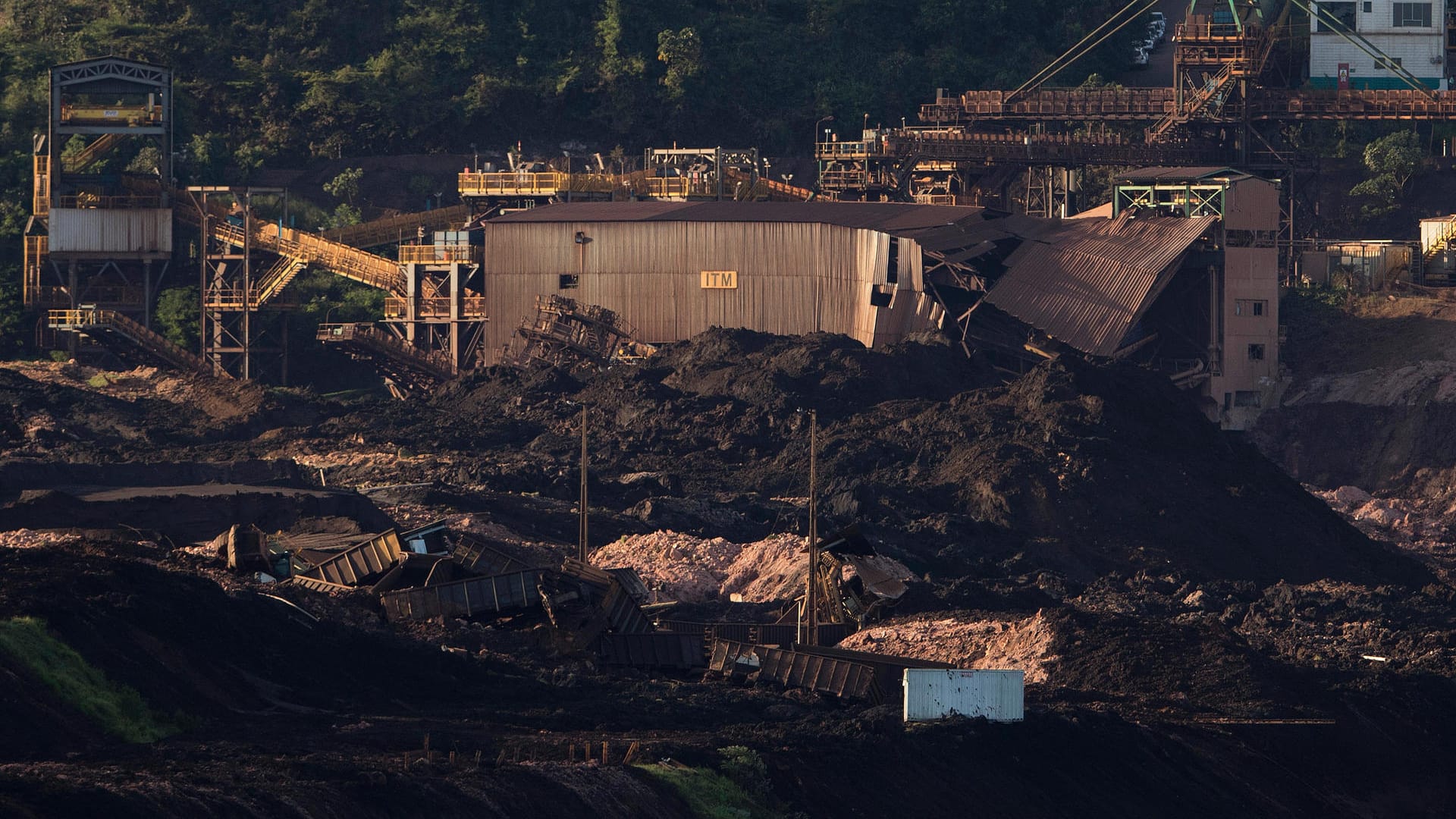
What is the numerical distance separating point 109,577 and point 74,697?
17.3 ft

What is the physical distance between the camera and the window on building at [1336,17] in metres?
106

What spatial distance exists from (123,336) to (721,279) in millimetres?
19681

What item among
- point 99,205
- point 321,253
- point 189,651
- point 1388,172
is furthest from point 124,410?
point 1388,172

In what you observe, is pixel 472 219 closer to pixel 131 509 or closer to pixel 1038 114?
pixel 1038 114

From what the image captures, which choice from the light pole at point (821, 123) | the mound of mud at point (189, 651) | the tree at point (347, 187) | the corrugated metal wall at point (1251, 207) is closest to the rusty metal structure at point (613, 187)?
the tree at point (347, 187)

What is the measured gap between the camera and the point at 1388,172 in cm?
10375

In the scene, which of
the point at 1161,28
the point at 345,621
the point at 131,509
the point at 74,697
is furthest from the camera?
the point at 1161,28

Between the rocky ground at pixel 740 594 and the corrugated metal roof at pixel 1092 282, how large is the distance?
2.80 meters

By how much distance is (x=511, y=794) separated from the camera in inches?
1476

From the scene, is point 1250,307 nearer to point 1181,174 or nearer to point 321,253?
point 1181,174

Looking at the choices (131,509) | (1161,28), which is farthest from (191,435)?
(1161,28)

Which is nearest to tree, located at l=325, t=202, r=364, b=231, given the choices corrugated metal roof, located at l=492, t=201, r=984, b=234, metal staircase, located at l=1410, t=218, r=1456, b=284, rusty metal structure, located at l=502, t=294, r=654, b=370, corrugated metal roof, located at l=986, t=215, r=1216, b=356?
corrugated metal roof, located at l=492, t=201, r=984, b=234

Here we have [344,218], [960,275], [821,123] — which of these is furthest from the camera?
[821,123]

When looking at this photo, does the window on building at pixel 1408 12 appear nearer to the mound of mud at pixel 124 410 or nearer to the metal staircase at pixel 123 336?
the mound of mud at pixel 124 410
